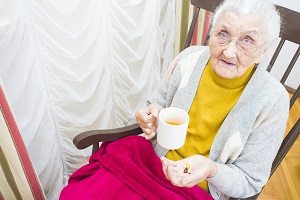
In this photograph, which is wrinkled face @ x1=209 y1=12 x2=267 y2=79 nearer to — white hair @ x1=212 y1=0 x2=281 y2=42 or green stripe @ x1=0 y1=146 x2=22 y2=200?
white hair @ x1=212 y1=0 x2=281 y2=42

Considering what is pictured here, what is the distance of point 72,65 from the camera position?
4.77ft

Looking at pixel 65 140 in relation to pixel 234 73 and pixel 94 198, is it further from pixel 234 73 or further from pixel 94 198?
pixel 234 73

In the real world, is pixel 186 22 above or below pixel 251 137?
above

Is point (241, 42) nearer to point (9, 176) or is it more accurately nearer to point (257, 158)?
point (257, 158)

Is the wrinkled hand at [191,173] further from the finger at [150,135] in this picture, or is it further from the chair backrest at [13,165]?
the chair backrest at [13,165]

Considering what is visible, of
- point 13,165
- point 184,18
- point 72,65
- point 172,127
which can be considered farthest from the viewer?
point 184,18

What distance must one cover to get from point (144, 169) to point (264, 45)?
0.63 m

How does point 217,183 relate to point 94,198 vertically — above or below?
above

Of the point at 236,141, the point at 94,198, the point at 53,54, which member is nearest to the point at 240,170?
the point at 236,141

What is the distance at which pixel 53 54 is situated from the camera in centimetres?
133

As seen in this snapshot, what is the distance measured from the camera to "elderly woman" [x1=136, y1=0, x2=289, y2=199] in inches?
36.6

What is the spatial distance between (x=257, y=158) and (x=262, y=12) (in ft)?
1.58

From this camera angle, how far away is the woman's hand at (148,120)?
117 centimetres

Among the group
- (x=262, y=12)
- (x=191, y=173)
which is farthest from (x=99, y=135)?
(x=262, y=12)
